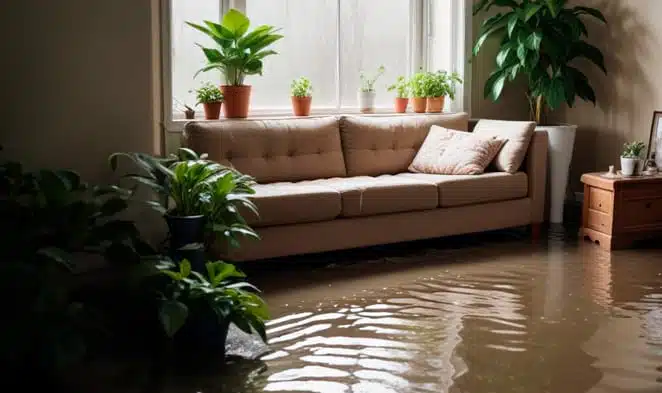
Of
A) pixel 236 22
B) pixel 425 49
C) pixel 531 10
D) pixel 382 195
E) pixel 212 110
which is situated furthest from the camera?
pixel 425 49

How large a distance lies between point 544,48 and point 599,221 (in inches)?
54.0

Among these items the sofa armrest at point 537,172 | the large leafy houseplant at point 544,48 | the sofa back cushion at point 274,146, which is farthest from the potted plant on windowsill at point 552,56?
the sofa back cushion at point 274,146

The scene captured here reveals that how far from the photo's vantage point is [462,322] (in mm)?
3777

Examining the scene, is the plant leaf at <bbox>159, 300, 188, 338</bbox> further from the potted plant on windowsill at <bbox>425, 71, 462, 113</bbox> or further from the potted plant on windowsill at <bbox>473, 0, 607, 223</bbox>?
Answer: the potted plant on windowsill at <bbox>473, 0, 607, 223</bbox>

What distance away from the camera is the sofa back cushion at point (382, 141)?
18.0ft

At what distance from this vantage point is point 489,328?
145 inches

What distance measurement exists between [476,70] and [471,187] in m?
1.44

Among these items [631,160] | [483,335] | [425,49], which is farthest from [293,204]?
[425,49]

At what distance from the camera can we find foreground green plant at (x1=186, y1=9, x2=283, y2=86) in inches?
201

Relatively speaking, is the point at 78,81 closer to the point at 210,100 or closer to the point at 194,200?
the point at 194,200

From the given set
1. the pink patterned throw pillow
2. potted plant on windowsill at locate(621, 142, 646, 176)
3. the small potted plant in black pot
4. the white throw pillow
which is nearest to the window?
the pink patterned throw pillow

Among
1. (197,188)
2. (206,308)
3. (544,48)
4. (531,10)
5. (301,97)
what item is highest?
(531,10)

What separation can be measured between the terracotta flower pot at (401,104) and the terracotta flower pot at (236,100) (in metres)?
1.24

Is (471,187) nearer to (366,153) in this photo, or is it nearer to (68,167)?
(366,153)
